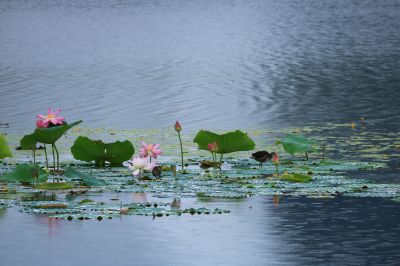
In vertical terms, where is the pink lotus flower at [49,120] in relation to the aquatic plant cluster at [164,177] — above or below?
above

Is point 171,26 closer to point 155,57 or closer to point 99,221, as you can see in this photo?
point 155,57

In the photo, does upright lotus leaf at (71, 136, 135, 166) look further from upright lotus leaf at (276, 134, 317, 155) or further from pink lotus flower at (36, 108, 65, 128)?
upright lotus leaf at (276, 134, 317, 155)

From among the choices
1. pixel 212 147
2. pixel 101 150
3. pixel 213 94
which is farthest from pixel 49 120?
pixel 213 94

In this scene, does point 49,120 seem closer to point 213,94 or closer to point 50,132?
point 50,132

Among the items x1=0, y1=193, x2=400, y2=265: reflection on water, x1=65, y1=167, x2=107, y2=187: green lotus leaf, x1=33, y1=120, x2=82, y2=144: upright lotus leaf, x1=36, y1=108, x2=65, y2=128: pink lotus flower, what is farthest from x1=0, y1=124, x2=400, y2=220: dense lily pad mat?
x1=36, y1=108, x2=65, y2=128: pink lotus flower

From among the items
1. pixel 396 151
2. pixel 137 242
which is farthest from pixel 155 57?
pixel 137 242

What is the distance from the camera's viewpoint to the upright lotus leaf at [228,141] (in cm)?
855

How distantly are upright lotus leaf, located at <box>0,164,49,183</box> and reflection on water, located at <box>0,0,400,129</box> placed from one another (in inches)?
Result: 169

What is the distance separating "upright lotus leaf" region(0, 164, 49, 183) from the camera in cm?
776

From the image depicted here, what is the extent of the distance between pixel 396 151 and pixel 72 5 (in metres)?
36.3

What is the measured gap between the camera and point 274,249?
243 inches

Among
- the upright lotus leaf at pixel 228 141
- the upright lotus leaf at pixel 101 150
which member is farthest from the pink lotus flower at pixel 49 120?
the upright lotus leaf at pixel 228 141

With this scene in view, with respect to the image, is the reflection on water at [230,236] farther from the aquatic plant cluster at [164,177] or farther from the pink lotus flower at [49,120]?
the pink lotus flower at [49,120]

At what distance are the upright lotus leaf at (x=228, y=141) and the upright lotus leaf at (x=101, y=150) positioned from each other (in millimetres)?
482
